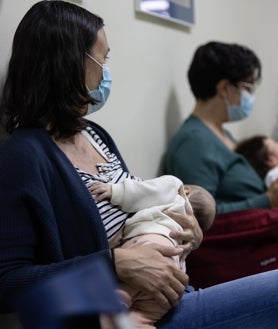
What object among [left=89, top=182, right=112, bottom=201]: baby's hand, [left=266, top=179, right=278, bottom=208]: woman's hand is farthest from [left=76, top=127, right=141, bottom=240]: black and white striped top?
[left=266, top=179, right=278, bottom=208]: woman's hand

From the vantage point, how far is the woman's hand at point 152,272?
1035 millimetres

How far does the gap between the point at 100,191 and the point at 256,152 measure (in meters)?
1.34

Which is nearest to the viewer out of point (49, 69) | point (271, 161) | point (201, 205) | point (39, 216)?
point (39, 216)

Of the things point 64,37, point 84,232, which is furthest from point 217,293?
point 64,37

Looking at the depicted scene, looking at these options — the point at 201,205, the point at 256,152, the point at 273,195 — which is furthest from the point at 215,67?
the point at 201,205

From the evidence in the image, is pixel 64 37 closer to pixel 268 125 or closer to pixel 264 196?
pixel 264 196

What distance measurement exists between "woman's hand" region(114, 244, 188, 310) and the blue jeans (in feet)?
0.18

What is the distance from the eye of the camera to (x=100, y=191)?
119cm

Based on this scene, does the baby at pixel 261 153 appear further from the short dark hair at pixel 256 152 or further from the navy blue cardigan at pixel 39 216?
the navy blue cardigan at pixel 39 216

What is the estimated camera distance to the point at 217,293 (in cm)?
114

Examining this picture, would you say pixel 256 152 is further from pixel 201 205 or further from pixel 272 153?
pixel 201 205

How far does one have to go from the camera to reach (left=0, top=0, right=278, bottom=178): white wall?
1717mm

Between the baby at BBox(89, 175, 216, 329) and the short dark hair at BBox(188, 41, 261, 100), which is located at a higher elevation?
the short dark hair at BBox(188, 41, 261, 100)

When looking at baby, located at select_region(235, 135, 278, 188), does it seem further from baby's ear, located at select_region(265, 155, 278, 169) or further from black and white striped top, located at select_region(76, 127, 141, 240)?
black and white striped top, located at select_region(76, 127, 141, 240)
